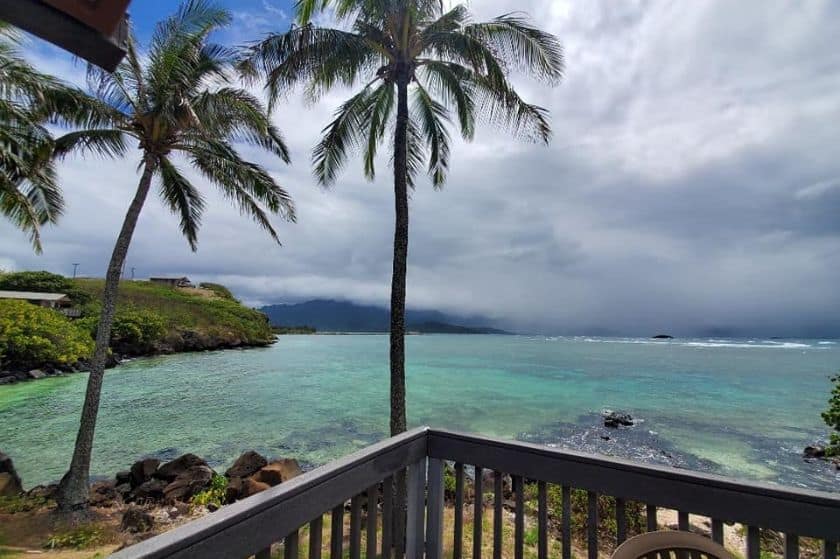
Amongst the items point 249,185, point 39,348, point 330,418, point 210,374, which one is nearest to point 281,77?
point 249,185

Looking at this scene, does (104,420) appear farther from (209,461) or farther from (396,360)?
(396,360)

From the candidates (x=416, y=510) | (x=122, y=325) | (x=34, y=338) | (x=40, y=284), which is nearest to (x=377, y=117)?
(x=416, y=510)

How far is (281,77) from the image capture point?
669cm

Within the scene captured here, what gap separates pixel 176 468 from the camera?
9352 millimetres

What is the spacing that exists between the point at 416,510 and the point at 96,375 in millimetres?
7573

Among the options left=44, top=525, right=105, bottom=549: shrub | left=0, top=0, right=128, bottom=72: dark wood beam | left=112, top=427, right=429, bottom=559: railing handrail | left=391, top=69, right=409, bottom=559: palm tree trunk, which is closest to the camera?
left=112, top=427, right=429, bottom=559: railing handrail

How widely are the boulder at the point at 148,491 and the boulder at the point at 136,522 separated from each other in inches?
70.1

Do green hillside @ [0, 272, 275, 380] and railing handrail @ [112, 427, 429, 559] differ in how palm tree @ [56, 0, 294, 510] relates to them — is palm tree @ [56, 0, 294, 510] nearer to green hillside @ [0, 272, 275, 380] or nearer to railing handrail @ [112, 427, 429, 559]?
railing handrail @ [112, 427, 429, 559]

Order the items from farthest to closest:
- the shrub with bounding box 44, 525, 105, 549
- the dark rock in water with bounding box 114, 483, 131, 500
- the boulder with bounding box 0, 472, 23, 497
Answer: the dark rock in water with bounding box 114, 483, 131, 500
the boulder with bounding box 0, 472, 23, 497
the shrub with bounding box 44, 525, 105, 549

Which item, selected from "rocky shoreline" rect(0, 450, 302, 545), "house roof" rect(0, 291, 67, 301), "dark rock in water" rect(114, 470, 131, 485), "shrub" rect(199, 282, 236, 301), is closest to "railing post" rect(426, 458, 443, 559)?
Result: "rocky shoreline" rect(0, 450, 302, 545)

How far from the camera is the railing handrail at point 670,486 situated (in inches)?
59.1

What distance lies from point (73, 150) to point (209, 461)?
908 cm

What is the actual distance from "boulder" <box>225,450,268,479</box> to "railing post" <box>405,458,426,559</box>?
28.9 ft

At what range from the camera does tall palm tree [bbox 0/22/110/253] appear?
7012 mm
